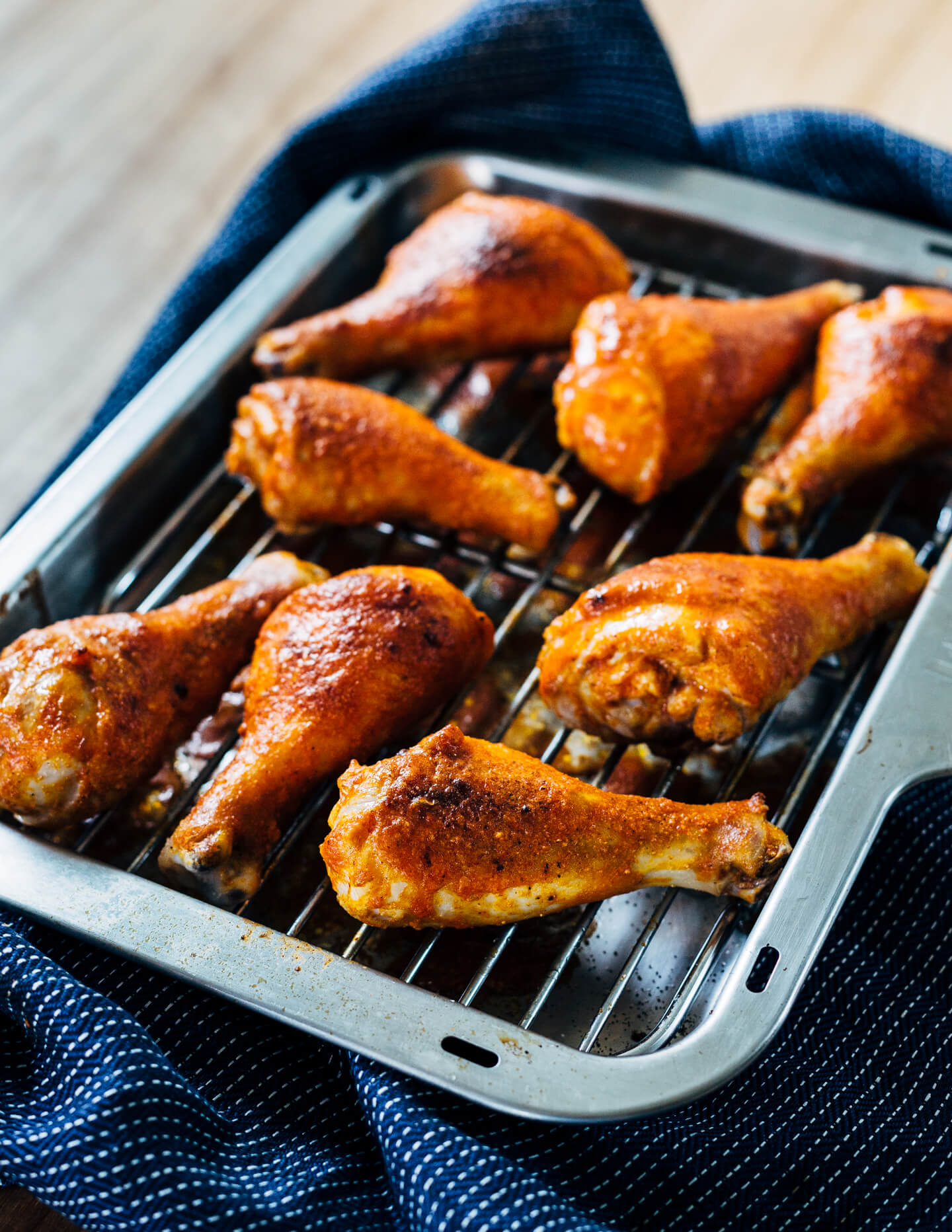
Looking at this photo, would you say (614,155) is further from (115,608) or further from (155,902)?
(155,902)

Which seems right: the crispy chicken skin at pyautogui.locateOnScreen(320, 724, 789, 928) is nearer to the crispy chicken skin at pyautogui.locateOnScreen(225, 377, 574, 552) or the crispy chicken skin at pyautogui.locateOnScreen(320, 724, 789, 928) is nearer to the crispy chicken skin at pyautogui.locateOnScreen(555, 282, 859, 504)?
the crispy chicken skin at pyautogui.locateOnScreen(225, 377, 574, 552)

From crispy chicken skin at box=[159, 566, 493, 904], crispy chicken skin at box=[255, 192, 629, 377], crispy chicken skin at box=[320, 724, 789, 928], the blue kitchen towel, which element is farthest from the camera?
crispy chicken skin at box=[255, 192, 629, 377]

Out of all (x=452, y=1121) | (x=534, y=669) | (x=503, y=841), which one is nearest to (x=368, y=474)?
(x=534, y=669)

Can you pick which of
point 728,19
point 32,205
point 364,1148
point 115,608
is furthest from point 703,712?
point 728,19

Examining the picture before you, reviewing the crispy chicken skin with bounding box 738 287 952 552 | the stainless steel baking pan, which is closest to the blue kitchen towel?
the stainless steel baking pan

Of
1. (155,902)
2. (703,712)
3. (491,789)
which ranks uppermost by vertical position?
(155,902)

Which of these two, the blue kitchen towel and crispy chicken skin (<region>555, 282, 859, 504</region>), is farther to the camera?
crispy chicken skin (<region>555, 282, 859, 504</region>)

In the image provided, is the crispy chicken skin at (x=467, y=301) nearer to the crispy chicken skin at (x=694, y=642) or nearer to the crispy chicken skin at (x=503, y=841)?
the crispy chicken skin at (x=694, y=642)

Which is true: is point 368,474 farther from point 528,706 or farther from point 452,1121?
point 452,1121
